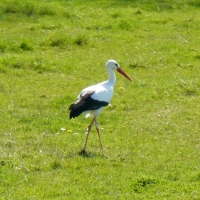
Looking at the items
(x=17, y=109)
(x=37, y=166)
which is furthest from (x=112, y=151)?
(x=17, y=109)

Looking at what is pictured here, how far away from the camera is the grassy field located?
8.94 meters

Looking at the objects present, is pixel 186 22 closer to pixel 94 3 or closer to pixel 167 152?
pixel 94 3

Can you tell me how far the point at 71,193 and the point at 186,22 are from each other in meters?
11.8

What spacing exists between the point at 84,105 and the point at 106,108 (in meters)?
2.33

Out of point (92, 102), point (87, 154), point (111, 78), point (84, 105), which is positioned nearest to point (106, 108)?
point (111, 78)

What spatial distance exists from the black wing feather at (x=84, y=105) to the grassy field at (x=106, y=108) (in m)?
0.54

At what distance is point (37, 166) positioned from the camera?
9359 mm

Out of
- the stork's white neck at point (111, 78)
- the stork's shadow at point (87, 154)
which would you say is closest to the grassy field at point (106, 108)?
the stork's shadow at point (87, 154)

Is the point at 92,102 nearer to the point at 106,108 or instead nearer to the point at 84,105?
the point at 84,105

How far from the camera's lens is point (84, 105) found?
34.6 ft

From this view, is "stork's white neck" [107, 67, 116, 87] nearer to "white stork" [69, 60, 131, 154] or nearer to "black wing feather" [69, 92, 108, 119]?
"white stork" [69, 60, 131, 154]

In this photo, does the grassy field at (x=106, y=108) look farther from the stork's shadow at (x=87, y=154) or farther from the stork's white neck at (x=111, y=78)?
the stork's white neck at (x=111, y=78)

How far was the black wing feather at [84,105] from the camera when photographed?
10.4 metres

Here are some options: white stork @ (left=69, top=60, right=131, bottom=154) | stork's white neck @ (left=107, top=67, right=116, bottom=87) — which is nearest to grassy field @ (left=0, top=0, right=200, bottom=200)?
white stork @ (left=69, top=60, right=131, bottom=154)
